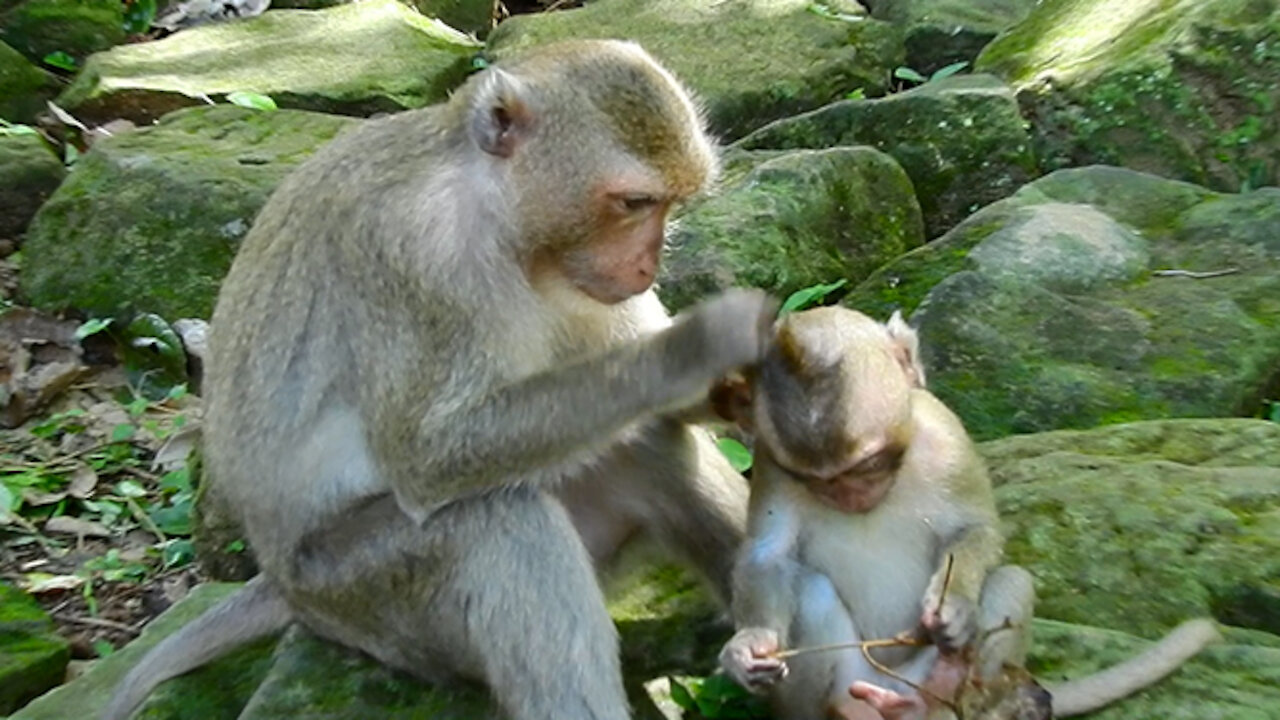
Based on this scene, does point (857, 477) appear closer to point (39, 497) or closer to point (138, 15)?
point (39, 497)

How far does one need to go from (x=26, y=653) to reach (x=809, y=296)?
3273mm

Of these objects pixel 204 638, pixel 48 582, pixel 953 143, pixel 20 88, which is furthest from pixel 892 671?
pixel 20 88

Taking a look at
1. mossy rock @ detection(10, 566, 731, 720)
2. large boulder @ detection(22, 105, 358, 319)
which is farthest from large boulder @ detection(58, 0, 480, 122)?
mossy rock @ detection(10, 566, 731, 720)

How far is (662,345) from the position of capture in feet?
12.8

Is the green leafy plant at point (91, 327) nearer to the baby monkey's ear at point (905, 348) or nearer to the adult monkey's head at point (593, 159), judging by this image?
the adult monkey's head at point (593, 159)

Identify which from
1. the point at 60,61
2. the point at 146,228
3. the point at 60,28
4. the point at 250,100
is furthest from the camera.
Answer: the point at 60,28

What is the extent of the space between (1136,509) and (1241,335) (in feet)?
5.66

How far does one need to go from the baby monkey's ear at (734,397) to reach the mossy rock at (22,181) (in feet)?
A: 20.7

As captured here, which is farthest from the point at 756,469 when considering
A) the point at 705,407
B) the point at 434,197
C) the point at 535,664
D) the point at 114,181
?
the point at 114,181

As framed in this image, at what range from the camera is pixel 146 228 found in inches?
314

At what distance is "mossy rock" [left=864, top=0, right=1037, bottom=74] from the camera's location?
34.6 ft

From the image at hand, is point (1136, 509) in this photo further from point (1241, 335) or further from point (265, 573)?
point (265, 573)

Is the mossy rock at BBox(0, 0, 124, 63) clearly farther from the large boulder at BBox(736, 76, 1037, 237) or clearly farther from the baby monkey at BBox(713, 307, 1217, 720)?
the baby monkey at BBox(713, 307, 1217, 720)

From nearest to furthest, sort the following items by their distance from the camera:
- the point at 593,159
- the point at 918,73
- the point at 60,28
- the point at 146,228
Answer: the point at 593,159 → the point at 146,228 → the point at 918,73 → the point at 60,28
